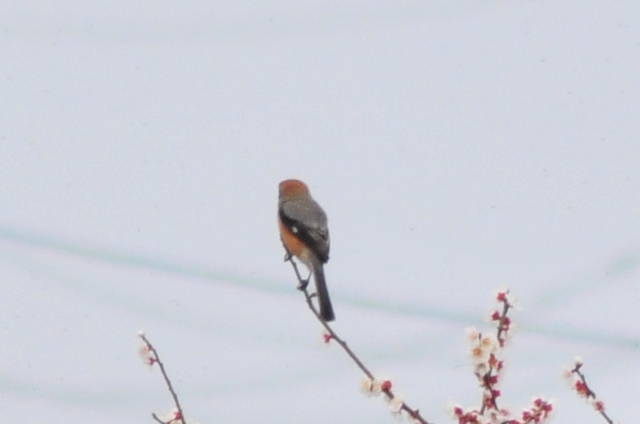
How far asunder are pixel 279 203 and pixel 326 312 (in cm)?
125

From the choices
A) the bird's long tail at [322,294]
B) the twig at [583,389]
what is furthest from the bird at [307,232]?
the twig at [583,389]

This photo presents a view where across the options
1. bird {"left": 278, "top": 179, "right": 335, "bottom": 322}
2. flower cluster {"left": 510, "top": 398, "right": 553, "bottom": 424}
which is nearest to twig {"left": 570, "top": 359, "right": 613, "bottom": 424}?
flower cluster {"left": 510, "top": 398, "right": 553, "bottom": 424}

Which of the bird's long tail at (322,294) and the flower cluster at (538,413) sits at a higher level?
the bird's long tail at (322,294)

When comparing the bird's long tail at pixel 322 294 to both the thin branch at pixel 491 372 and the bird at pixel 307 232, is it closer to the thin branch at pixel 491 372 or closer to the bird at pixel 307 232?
the bird at pixel 307 232

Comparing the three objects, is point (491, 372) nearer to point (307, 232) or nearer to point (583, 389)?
point (583, 389)

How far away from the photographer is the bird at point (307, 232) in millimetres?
4934

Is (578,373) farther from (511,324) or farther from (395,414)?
(395,414)

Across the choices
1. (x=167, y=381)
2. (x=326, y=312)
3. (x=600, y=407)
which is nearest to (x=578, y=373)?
(x=600, y=407)

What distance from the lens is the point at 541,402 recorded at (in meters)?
2.80

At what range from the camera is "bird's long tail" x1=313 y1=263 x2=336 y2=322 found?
172 inches

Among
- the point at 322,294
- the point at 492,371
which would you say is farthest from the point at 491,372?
the point at 322,294

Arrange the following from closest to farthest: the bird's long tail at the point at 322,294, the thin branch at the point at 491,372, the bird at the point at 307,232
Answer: the thin branch at the point at 491,372 < the bird's long tail at the point at 322,294 < the bird at the point at 307,232

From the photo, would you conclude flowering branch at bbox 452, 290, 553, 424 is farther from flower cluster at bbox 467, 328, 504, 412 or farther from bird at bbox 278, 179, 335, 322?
bird at bbox 278, 179, 335, 322

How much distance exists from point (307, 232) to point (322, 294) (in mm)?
555
